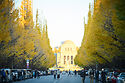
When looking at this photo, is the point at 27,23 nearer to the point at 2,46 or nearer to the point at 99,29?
the point at 2,46

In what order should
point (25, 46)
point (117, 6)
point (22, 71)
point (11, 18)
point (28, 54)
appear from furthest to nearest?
1. point (28, 54)
2. point (25, 46)
3. point (22, 71)
4. point (11, 18)
5. point (117, 6)

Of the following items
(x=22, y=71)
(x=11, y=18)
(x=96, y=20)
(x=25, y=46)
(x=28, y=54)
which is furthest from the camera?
(x=28, y=54)

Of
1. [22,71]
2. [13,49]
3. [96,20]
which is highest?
[96,20]

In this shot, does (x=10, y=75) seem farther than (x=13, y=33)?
No

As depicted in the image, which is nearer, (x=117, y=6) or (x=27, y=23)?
(x=117, y=6)

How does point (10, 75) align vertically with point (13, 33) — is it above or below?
below

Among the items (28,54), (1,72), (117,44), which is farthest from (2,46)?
(28,54)

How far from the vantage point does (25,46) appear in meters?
46.7

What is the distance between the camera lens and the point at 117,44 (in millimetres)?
27500

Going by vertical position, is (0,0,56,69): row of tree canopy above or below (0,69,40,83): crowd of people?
above

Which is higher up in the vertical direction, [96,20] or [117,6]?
[96,20]

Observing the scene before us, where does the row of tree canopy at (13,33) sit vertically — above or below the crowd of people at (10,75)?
above

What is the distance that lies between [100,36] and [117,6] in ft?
63.1

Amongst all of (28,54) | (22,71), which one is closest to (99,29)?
(22,71)
